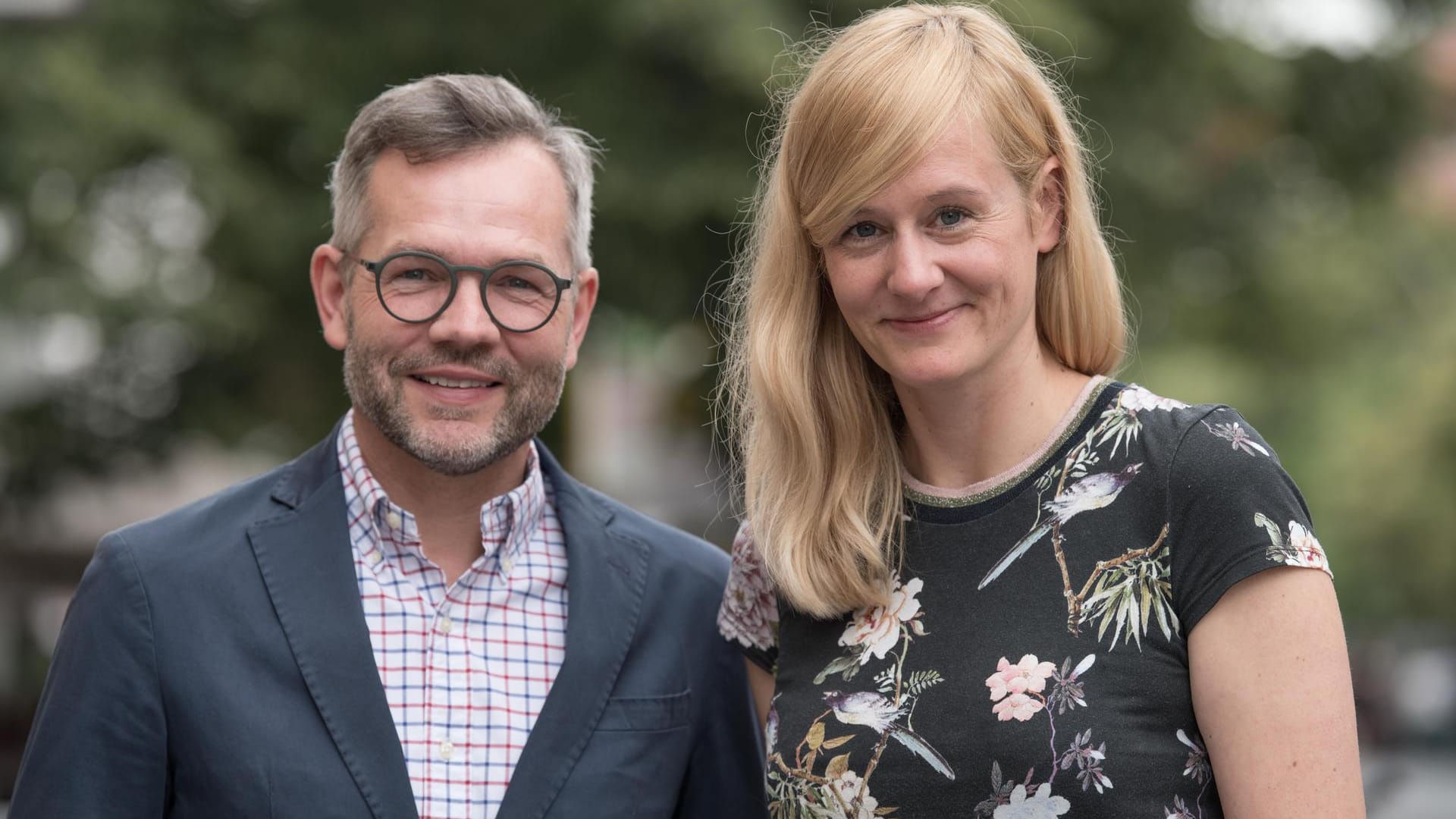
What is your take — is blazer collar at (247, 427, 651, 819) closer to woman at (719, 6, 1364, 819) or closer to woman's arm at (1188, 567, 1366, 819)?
woman at (719, 6, 1364, 819)

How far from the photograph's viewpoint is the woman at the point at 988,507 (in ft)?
7.76

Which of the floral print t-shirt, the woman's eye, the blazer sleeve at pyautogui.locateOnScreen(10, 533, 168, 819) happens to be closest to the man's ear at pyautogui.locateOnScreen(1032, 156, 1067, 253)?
the woman's eye

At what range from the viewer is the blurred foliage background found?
8.45 meters

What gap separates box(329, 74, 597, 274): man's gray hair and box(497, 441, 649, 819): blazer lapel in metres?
0.51

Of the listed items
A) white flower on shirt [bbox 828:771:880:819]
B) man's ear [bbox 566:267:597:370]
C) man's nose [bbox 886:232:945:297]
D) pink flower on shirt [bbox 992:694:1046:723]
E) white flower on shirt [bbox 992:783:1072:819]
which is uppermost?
man's nose [bbox 886:232:945:297]

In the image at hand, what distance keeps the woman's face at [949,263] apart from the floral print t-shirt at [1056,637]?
8.5 inches

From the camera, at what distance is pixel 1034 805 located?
7.96ft

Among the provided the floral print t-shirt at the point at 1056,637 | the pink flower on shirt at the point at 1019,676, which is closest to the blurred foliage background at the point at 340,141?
the floral print t-shirt at the point at 1056,637

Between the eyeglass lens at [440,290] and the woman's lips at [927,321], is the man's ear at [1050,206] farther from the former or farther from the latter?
the eyeglass lens at [440,290]

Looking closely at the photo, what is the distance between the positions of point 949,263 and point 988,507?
42 cm

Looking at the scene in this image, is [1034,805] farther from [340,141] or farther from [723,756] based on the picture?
[340,141]

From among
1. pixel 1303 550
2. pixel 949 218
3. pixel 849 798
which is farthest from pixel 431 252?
pixel 1303 550

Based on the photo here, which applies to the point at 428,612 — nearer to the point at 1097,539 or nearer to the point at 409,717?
the point at 409,717

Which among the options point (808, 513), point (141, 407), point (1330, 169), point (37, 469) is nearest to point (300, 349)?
point (141, 407)
